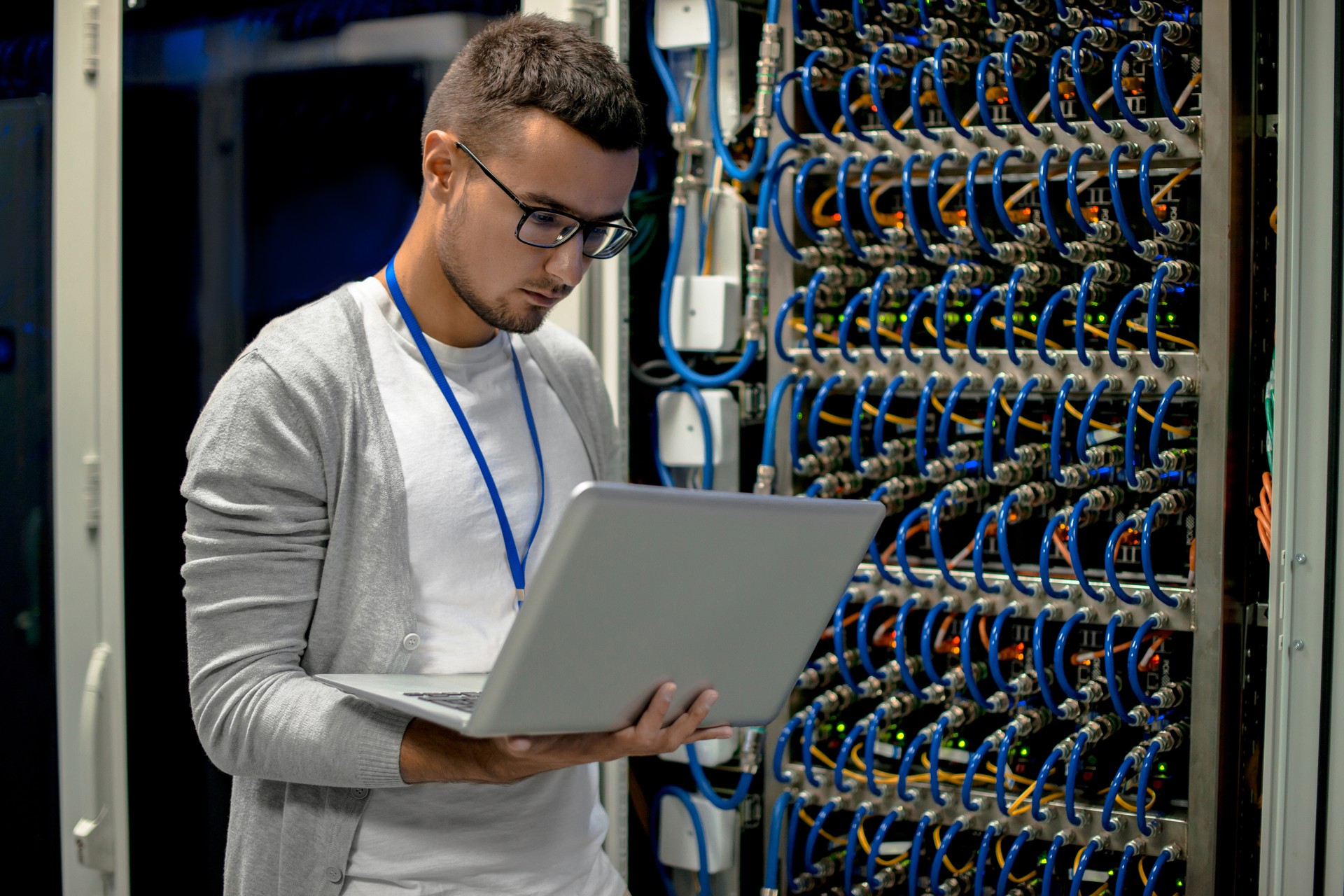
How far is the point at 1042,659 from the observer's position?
1.88 m

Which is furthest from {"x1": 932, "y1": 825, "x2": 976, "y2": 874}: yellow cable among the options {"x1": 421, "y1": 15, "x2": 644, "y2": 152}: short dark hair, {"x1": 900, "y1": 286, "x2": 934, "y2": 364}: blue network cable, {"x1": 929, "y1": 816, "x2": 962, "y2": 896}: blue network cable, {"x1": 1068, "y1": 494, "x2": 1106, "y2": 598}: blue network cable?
{"x1": 421, "y1": 15, "x2": 644, "y2": 152}: short dark hair

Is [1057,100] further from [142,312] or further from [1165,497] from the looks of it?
[142,312]

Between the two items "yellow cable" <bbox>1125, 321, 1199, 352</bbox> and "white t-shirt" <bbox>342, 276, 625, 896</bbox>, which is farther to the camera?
"yellow cable" <bbox>1125, 321, 1199, 352</bbox>

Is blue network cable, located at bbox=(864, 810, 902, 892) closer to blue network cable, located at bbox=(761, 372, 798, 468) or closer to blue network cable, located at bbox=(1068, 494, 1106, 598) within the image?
blue network cable, located at bbox=(1068, 494, 1106, 598)

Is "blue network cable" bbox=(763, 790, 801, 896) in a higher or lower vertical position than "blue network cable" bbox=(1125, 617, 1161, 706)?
lower

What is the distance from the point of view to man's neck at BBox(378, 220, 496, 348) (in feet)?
4.52

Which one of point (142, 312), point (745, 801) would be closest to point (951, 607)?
point (745, 801)

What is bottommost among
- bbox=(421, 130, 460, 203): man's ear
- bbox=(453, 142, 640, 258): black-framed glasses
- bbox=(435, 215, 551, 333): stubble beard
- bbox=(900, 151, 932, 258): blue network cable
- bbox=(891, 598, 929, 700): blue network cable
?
bbox=(891, 598, 929, 700): blue network cable

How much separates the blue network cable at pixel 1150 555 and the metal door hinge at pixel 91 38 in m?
1.76

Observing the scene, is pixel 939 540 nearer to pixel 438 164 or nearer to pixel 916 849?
pixel 916 849

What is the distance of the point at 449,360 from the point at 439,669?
347 millimetres

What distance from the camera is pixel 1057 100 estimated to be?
1865 mm

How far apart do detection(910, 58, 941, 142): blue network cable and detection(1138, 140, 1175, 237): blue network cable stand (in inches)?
12.8

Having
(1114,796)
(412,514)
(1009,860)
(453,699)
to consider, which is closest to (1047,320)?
(1114,796)
